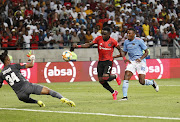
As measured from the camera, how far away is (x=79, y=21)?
28.5 metres

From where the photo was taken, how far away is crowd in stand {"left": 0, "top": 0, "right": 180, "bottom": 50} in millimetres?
26219

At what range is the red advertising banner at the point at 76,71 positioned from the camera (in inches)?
952

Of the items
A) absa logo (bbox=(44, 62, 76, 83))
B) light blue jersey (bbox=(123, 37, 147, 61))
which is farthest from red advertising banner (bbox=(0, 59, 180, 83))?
light blue jersey (bbox=(123, 37, 147, 61))

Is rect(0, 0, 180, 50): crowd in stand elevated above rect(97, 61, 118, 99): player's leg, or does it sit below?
above

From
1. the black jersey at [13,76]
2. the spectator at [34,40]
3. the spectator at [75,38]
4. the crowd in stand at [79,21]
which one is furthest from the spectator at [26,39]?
the black jersey at [13,76]

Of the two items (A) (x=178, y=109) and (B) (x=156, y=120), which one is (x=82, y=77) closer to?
(A) (x=178, y=109)

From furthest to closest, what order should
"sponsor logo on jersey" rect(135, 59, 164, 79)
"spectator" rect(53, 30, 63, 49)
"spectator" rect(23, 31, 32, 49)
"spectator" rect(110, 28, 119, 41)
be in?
1. "spectator" rect(110, 28, 119, 41)
2. "spectator" rect(53, 30, 63, 49)
3. "spectator" rect(23, 31, 32, 49)
4. "sponsor logo on jersey" rect(135, 59, 164, 79)

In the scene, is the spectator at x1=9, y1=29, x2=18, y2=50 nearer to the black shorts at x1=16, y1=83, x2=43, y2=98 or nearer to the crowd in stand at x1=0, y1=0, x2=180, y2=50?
the crowd in stand at x1=0, y1=0, x2=180, y2=50

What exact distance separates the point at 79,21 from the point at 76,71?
496 cm

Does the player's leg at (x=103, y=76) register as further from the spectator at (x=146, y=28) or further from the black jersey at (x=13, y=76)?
the spectator at (x=146, y=28)

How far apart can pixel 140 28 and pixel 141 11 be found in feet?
9.14

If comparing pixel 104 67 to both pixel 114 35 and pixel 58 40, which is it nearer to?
pixel 58 40

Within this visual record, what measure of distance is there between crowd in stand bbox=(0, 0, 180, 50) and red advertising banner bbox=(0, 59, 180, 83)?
2.03 m

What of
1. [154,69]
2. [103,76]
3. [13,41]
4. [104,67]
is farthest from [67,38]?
[103,76]
